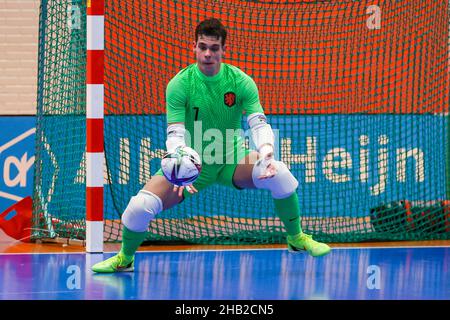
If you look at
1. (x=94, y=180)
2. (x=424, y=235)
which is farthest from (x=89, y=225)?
(x=424, y=235)

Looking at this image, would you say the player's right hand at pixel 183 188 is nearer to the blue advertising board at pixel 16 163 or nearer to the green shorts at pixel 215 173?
the green shorts at pixel 215 173

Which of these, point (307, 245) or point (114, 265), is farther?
point (307, 245)

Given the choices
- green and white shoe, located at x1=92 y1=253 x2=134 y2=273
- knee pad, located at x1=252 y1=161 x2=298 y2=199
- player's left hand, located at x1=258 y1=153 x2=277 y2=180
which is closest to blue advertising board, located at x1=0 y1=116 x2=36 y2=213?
green and white shoe, located at x1=92 y1=253 x2=134 y2=273

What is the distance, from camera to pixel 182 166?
5.77 metres

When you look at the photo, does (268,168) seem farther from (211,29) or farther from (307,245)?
(211,29)

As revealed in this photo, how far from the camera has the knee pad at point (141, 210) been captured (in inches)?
235

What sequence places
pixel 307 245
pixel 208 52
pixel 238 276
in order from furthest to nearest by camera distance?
1. pixel 307 245
2. pixel 238 276
3. pixel 208 52

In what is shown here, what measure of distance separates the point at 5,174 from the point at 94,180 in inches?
136

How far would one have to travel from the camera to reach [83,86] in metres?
8.08

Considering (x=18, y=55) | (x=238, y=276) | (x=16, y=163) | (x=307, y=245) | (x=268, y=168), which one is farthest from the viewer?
(x=18, y=55)

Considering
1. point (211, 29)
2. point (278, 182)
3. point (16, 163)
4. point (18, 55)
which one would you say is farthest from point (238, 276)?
point (18, 55)

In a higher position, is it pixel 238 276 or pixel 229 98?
pixel 229 98

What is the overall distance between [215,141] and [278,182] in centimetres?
51

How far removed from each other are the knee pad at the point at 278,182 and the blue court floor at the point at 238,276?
0.57 meters
